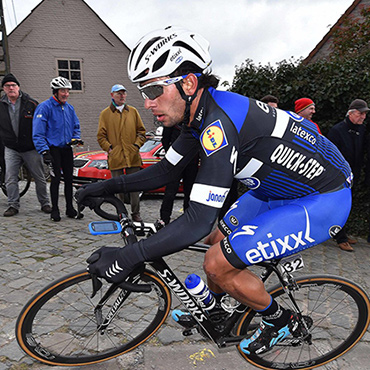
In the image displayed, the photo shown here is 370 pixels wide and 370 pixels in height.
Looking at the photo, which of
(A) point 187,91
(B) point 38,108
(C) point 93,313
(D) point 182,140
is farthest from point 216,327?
(B) point 38,108

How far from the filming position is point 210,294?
7.49ft

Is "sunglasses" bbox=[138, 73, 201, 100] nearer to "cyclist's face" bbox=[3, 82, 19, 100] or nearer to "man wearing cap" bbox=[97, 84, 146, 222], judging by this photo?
"man wearing cap" bbox=[97, 84, 146, 222]

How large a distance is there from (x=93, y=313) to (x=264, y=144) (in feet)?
5.56

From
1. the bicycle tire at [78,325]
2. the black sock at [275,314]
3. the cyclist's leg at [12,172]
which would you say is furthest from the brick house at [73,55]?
the black sock at [275,314]

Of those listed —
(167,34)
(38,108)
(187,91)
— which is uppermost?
(167,34)

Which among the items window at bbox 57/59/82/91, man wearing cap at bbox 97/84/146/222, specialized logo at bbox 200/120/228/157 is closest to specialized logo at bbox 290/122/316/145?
specialized logo at bbox 200/120/228/157

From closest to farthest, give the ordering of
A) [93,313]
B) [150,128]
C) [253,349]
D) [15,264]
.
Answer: [253,349] < [93,313] < [15,264] < [150,128]

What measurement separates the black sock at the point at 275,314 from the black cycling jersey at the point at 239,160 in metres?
0.70

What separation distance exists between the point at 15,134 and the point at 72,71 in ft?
41.6

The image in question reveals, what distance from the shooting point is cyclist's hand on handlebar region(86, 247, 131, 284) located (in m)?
1.78

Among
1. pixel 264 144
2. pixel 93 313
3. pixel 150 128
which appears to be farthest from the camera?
pixel 150 128

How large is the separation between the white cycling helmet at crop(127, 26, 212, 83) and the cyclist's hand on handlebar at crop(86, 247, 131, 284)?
0.99m

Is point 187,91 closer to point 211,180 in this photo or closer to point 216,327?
point 211,180

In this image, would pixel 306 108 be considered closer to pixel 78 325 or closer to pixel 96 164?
pixel 78 325
